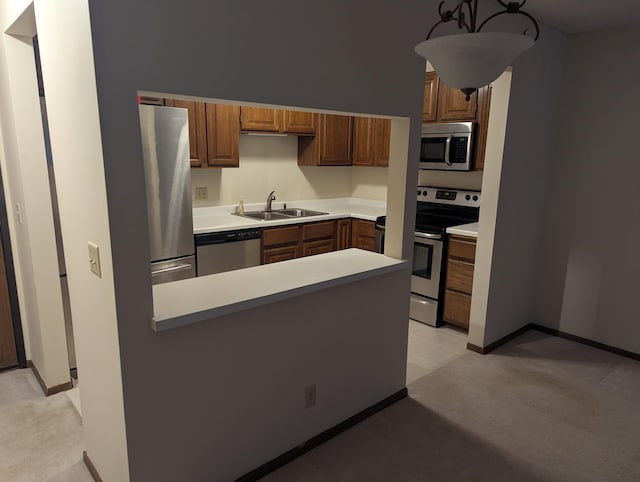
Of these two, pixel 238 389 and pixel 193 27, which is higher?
pixel 193 27

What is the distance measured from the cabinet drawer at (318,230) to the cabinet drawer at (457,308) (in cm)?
123

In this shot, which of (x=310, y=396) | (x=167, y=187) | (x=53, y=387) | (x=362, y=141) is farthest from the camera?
(x=362, y=141)

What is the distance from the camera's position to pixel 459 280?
3.51 m

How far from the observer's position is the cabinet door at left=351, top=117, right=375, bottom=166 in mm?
4473

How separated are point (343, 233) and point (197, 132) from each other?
66.5 inches

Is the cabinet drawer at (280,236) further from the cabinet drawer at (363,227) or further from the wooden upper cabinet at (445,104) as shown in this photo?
the wooden upper cabinet at (445,104)

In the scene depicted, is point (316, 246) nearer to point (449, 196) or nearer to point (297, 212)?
point (297, 212)

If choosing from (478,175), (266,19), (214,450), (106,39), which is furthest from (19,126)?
(478,175)

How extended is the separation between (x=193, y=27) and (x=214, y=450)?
1642 mm

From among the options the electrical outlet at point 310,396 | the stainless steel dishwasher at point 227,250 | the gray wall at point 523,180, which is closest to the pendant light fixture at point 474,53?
the electrical outlet at point 310,396

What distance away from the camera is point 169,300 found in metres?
1.68

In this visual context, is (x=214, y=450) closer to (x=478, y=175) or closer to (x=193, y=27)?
(x=193, y=27)

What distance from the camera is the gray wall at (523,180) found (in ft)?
9.93

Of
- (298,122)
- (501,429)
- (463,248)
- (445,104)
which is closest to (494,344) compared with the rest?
(463,248)
